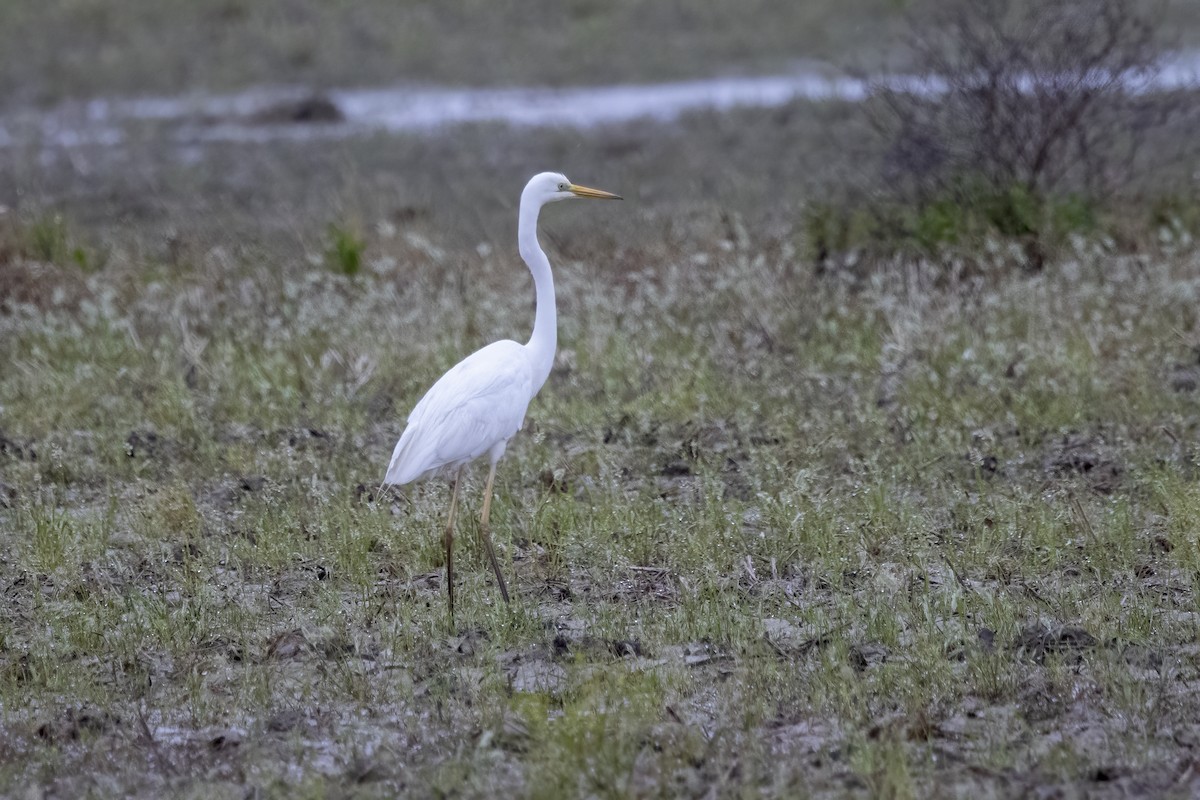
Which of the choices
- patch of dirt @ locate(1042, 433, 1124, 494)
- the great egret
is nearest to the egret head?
the great egret

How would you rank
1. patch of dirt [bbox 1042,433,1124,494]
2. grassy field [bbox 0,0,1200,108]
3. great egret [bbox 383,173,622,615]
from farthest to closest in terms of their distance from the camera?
grassy field [bbox 0,0,1200,108], patch of dirt [bbox 1042,433,1124,494], great egret [bbox 383,173,622,615]

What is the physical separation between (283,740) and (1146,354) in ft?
17.7

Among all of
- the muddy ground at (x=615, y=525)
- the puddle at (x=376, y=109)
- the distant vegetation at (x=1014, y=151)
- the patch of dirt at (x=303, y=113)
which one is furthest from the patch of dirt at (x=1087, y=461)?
the patch of dirt at (x=303, y=113)

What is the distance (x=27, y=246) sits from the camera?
11.3 m

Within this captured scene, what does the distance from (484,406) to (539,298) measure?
0.61 meters

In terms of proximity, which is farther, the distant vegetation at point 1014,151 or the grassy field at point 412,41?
the grassy field at point 412,41

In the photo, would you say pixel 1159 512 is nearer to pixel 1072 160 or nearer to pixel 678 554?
pixel 678 554

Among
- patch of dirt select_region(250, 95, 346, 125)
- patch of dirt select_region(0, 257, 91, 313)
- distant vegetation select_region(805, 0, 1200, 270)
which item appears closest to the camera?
distant vegetation select_region(805, 0, 1200, 270)

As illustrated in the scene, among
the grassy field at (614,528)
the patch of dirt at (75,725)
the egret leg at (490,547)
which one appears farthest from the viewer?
the egret leg at (490,547)

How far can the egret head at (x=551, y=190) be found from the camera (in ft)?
19.9

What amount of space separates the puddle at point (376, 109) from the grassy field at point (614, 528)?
11.0m

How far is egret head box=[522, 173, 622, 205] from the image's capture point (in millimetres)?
6074

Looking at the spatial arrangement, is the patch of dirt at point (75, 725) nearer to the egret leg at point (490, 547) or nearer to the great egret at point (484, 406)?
the great egret at point (484, 406)

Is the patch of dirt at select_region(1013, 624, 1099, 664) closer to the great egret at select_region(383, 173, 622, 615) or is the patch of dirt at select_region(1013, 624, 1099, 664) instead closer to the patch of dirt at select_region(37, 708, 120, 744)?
the great egret at select_region(383, 173, 622, 615)
